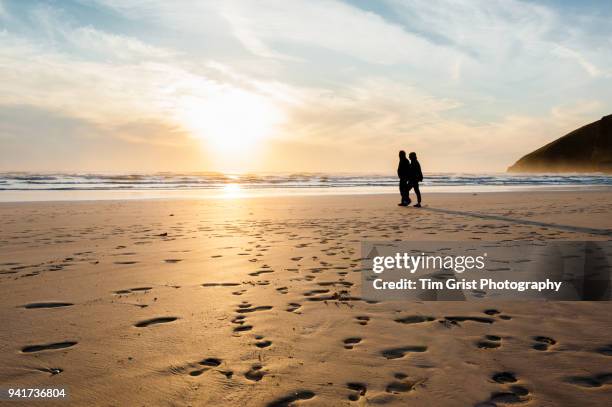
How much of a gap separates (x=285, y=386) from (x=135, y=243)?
6.99 m

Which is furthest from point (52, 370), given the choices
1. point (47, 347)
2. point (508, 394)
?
point (508, 394)

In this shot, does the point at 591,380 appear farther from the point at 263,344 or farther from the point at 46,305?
the point at 46,305

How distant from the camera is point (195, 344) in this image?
3584 millimetres

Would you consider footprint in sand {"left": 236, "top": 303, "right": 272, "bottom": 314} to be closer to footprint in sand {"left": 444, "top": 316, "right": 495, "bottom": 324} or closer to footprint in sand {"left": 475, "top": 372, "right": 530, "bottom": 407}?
footprint in sand {"left": 444, "top": 316, "right": 495, "bottom": 324}

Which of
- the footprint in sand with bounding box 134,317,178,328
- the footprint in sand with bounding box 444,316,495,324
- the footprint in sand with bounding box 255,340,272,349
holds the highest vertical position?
the footprint in sand with bounding box 134,317,178,328

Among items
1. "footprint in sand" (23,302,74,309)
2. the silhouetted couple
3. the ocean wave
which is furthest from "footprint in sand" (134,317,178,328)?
the ocean wave

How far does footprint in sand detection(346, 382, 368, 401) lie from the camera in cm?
271

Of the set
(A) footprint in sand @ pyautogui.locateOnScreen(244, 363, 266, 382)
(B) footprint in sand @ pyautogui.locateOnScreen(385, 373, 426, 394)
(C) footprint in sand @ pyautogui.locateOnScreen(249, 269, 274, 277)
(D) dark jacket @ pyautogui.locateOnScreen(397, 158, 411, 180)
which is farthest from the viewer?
(D) dark jacket @ pyautogui.locateOnScreen(397, 158, 411, 180)

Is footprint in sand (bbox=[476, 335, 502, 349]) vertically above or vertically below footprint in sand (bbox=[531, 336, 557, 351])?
below

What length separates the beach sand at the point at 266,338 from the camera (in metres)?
2.80

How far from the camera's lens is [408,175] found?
18484 millimetres

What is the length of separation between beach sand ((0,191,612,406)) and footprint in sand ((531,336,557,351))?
0.06 feet

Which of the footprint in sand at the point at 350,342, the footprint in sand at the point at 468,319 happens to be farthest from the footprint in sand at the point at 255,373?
the footprint in sand at the point at 468,319

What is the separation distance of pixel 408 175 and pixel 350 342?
1574 cm
